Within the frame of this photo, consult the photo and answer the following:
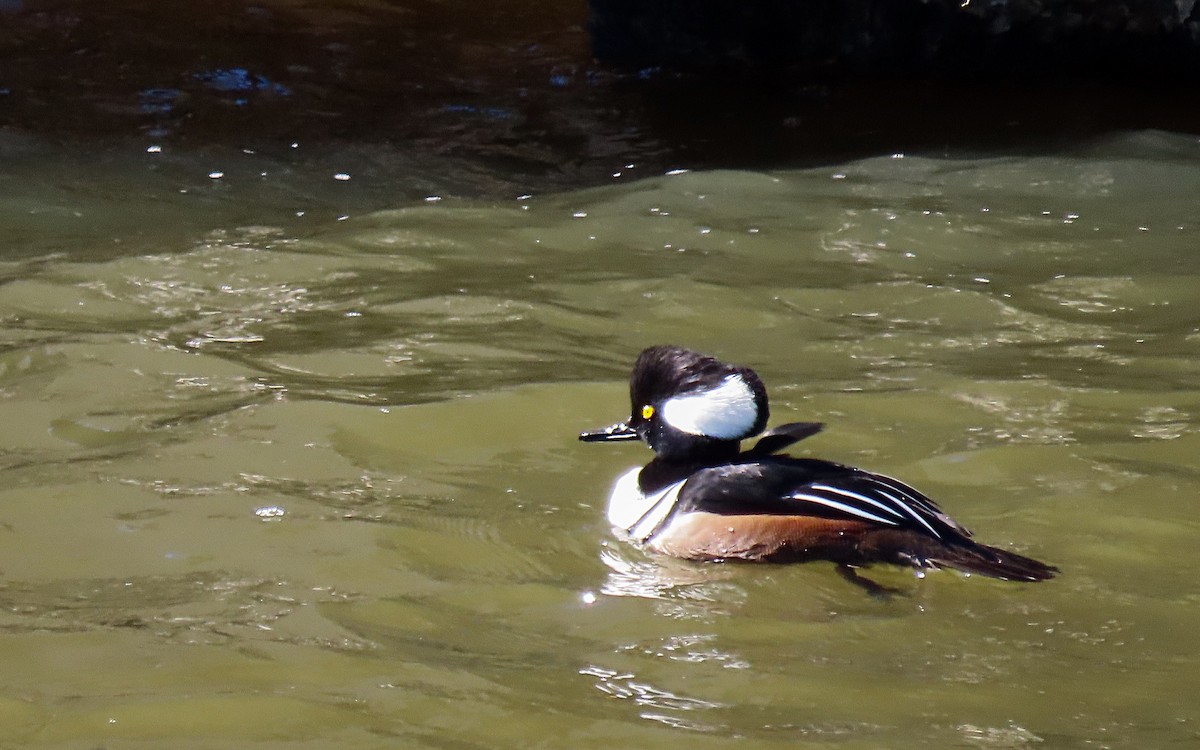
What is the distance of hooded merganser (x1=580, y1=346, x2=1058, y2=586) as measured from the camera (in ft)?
11.7

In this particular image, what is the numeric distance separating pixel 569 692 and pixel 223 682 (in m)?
0.69

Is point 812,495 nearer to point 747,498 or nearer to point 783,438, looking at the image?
point 747,498

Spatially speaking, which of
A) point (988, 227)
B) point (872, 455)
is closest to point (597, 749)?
point (872, 455)

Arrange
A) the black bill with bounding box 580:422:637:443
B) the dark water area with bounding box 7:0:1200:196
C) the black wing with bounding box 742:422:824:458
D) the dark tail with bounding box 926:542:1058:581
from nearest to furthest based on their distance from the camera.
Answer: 1. the dark tail with bounding box 926:542:1058:581
2. the black wing with bounding box 742:422:824:458
3. the black bill with bounding box 580:422:637:443
4. the dark water area with bounding box 7:0:1200:196

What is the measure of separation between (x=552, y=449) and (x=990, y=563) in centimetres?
170

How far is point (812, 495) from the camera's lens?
144 inches

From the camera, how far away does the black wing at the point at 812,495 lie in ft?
11.7

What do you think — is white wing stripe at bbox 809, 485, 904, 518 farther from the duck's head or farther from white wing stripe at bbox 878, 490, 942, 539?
the duck's head

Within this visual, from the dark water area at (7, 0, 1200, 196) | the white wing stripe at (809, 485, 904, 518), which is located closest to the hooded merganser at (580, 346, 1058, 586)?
the white wing stripe at (809, 485, 904, 518)

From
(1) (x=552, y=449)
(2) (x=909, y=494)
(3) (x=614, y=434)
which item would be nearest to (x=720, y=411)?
(3) (x=614, y=434)

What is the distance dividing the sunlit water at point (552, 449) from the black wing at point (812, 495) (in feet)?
0.52

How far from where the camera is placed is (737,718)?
276cm

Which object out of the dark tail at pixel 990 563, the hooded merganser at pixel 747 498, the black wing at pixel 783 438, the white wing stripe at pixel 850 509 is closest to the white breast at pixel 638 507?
the hooded merganser at pixel 747 498

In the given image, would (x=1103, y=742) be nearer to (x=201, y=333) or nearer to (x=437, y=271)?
(x=201, y=333)
